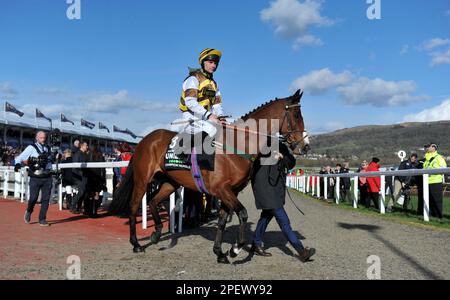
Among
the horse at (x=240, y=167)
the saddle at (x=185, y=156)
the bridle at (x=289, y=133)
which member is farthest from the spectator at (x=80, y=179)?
the bridle at (x=289, y=133)

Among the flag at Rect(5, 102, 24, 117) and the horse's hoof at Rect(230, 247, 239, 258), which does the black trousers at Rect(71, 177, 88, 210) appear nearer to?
the horse's hoof at Rect(230, 247, 239, 258)

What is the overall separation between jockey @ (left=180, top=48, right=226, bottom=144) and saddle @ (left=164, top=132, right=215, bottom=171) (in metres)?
0.14

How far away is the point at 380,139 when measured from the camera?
127812 millimetres

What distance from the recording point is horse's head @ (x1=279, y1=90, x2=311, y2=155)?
19.1ft

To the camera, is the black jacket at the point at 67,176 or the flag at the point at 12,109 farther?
the flag at the point at 12,109

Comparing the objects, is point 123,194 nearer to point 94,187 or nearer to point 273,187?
point 273,187

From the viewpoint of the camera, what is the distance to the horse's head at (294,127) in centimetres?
582

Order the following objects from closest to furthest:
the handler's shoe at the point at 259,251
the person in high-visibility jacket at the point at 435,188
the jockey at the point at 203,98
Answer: the jockey at the point at 203,98
the handler's shoe at the point at 259,251
the person in high-visibility jacket at the point at 435,188

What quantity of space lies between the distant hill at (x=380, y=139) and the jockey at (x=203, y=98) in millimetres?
86887

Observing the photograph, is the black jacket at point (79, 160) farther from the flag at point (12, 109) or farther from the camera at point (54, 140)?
the flag at point (12, 109)

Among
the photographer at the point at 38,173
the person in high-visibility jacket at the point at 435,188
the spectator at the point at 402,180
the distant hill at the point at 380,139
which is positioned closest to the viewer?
the photographer at the point at 38,173

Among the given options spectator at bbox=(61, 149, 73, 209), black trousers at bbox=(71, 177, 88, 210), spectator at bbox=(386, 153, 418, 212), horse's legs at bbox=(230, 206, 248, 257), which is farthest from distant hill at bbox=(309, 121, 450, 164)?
horse's legs at bbox=(230, 206, 248, 257)

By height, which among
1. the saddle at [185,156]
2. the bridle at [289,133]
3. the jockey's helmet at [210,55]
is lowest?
the saddle at [185,156]
